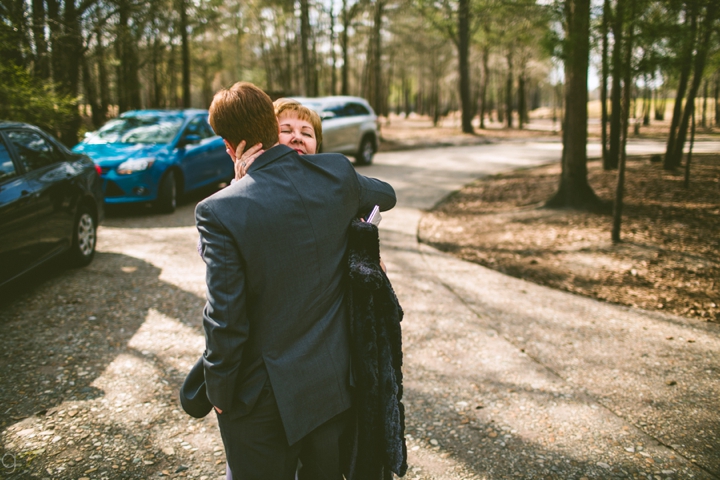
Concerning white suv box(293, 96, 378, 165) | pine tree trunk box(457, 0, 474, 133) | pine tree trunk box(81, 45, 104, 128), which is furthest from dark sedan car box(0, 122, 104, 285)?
pine tree trunk box(457, 0, 474, 133)

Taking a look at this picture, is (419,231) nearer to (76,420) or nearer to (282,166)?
(76,420)

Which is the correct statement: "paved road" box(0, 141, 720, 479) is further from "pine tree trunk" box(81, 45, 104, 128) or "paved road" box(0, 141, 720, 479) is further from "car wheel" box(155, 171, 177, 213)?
"pine tree trunk" box(81, 45, 104, 128)

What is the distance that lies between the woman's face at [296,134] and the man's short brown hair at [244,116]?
464 millimetres

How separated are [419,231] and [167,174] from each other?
444 cm

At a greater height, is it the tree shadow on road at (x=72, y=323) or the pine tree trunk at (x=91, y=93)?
the pine tree trunk at (x=91, y=93)

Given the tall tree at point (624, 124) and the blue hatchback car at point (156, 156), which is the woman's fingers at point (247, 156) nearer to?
the tall tree at point (624, 124)

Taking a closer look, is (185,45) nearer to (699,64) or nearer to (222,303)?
(699,64)

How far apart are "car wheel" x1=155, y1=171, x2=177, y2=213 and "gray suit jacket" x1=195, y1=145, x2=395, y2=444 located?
7.91 meters

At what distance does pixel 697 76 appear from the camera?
10.3 meters

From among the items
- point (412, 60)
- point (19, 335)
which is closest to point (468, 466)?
point (19, 335)

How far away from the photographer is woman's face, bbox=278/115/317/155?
7.49ft

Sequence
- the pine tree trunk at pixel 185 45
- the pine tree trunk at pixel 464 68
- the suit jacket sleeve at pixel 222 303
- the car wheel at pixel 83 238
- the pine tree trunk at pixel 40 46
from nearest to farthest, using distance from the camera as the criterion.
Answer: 1. the suit jacket sleeve at pixel 222 303
2. the car wheel at pixel 83 238
3. the pine tree trunk at pixel 40 46
4. the pine tree trunk at pixel 185 45
5. the pine tree trunk at pixel 464 68

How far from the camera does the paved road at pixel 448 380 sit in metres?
3.03

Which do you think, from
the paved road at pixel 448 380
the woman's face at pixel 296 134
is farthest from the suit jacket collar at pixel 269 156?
the paved road at pixel 448 380
